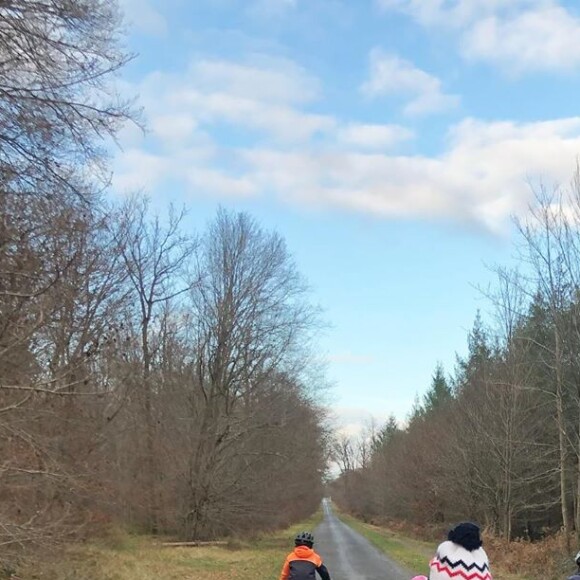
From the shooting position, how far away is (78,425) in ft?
66.6

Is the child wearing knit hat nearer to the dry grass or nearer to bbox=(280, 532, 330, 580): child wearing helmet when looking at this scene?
bbox=(280, 532, 330, 580): child wearing helmet

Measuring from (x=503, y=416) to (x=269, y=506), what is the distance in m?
12.9

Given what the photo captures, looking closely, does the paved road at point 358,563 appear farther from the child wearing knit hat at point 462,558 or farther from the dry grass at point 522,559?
the child wearing knit hat at point 462,558

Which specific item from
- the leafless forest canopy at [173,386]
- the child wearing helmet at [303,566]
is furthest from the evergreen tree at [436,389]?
the child wearing helmet at [303,566]

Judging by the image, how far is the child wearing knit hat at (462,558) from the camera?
518 cm

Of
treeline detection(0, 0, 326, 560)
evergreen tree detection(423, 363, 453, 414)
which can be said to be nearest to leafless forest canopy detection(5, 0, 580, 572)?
treeline detection(0, 0, 326, 560)

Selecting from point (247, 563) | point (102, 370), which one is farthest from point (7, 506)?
point (247, 563)

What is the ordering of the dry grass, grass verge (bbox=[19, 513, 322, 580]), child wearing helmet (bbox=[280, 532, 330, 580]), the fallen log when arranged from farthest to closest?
the fallen log
the dry grass
grass verge (bbox=[19, 513, 322, 580])
child wearing helmet (bbox=[280, 532, 330, 580])

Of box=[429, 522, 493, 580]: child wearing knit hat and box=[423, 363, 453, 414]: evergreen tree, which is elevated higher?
box=[423, 363, 453, 414]: evergreen tree

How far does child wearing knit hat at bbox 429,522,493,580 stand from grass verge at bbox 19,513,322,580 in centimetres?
1119

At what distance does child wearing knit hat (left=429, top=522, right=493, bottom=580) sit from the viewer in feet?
17.0

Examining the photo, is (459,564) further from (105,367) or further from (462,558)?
(105,367)

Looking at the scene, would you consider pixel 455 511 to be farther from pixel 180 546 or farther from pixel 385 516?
pixel 385 516

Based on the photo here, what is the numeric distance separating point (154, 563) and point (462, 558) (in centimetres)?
1826
